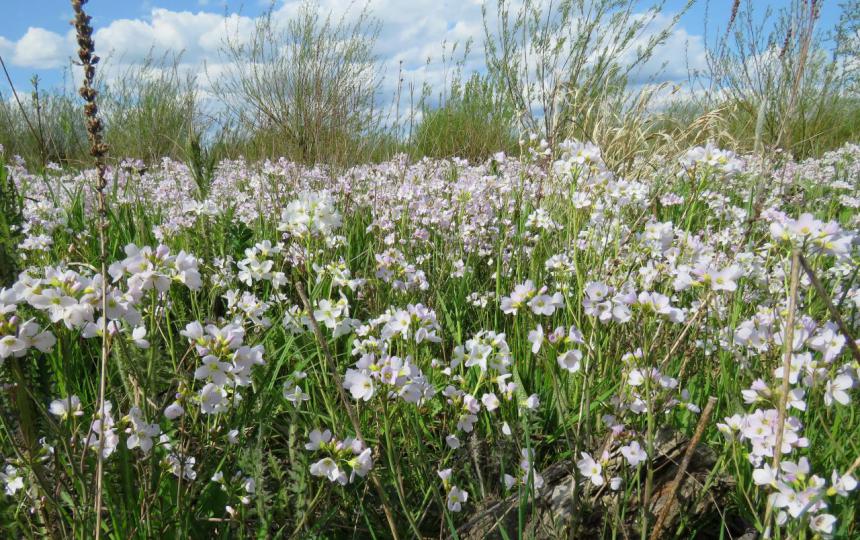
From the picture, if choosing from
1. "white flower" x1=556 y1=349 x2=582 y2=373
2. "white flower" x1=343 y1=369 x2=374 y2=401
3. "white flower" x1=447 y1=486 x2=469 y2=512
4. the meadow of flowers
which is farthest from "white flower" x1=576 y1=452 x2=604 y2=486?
"white flower" x1=343 y1=369 x2=374 y2=401

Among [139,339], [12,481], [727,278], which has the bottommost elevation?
[12,481]

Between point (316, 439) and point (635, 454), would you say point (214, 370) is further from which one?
point (635, 454)

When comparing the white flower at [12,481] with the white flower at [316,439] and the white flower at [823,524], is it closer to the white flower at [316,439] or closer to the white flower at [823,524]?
the white flower at [316,439]

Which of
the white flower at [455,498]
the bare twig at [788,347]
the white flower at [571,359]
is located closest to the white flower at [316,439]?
the white flower at [455,498]

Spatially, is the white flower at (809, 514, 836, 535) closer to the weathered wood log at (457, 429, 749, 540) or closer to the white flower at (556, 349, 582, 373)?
the weathered wood log at (457, 429, 749, 540)

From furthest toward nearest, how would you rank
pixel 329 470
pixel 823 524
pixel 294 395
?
1. pixel 294 395
2. pixel 329 470
3. pixel 823 524

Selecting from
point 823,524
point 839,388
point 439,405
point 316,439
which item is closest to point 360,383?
point 316,439

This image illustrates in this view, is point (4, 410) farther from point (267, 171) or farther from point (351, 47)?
point (351, 47)

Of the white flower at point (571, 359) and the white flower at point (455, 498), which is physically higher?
the white flower at point (571, 359)

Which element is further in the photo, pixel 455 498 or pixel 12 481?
pixel 455 498

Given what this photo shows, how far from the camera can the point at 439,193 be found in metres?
4.22

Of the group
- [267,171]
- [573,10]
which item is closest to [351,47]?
[573,10]

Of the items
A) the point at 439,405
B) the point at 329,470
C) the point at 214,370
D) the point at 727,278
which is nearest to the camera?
the point at 214,370

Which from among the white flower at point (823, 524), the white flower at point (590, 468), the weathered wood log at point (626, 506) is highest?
the white flower at point (823, 524)
